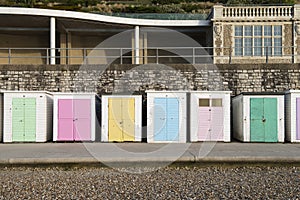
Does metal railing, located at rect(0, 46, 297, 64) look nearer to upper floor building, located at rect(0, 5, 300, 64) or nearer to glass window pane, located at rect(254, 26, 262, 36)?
upper floor building, located at rect(0, 5, 300, 64)

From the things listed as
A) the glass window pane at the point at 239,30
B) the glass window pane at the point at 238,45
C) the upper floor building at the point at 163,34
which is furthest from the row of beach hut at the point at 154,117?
the glass window pane at the point at 239,30

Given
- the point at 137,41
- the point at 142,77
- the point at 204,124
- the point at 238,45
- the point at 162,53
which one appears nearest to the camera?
the point at 204,124

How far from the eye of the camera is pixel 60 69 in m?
19.4

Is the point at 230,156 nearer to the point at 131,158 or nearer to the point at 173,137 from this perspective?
the point at 131,158

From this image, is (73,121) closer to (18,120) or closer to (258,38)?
(18,120)

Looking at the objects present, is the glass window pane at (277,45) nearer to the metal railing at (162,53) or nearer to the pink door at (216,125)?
the metal railing at (162,53)

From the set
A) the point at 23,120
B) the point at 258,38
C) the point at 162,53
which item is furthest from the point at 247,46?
the point at 23,120

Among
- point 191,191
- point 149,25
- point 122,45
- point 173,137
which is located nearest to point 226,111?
point 173,137

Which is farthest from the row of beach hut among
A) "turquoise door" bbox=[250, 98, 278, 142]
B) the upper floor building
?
the upper floor building

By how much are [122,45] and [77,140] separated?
539 inches

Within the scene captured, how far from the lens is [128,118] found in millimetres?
16047

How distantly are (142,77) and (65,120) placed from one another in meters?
4.76

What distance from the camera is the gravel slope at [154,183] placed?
7586mm

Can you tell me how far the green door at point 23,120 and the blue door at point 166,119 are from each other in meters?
4.34
